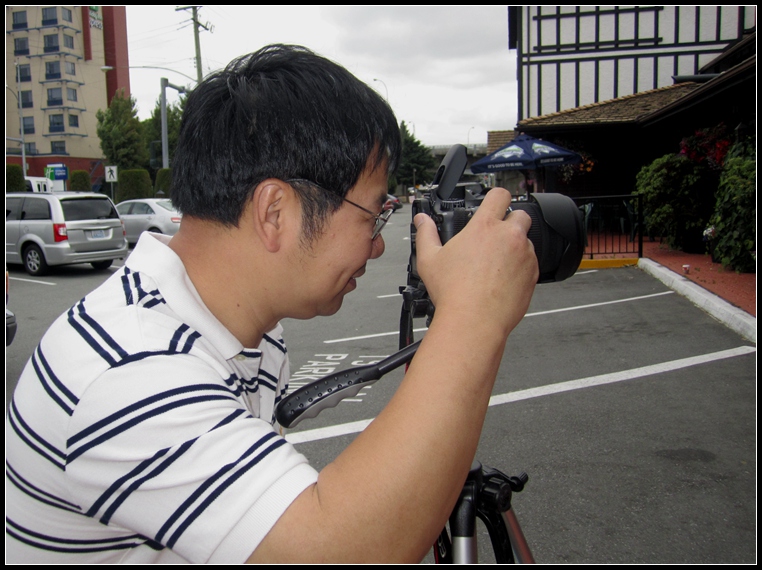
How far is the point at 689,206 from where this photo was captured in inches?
421

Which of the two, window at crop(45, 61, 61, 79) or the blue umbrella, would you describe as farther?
window at crop(45, 61, 61, 79)

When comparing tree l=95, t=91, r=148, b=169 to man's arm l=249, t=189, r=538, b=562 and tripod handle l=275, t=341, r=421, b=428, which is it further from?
man's arm l=249, t=189, r=538, b=562

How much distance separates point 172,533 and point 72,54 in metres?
63.0

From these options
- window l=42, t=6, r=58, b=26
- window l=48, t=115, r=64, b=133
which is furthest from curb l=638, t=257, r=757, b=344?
window l=42, t=6, r=58, b=26

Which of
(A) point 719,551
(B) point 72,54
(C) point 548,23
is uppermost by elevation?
(B) point 72,54

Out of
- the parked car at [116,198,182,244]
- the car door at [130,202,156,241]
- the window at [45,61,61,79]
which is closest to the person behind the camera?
the parked car at [116,198,182,244]

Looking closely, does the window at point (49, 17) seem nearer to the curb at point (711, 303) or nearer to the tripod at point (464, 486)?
the curb at point (711, 303)

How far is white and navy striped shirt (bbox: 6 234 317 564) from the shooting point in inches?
31.6

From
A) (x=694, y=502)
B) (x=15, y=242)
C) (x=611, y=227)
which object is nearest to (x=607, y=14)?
(x=611, y=227)

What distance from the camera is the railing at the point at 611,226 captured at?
11268mm

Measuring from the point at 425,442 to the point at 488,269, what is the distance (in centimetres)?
29

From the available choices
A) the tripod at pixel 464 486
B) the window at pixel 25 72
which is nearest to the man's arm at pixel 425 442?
the tripod at pixel 464 486

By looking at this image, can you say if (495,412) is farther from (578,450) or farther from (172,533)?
(172,533)

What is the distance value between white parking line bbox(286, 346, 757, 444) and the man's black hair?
296 centimetres
